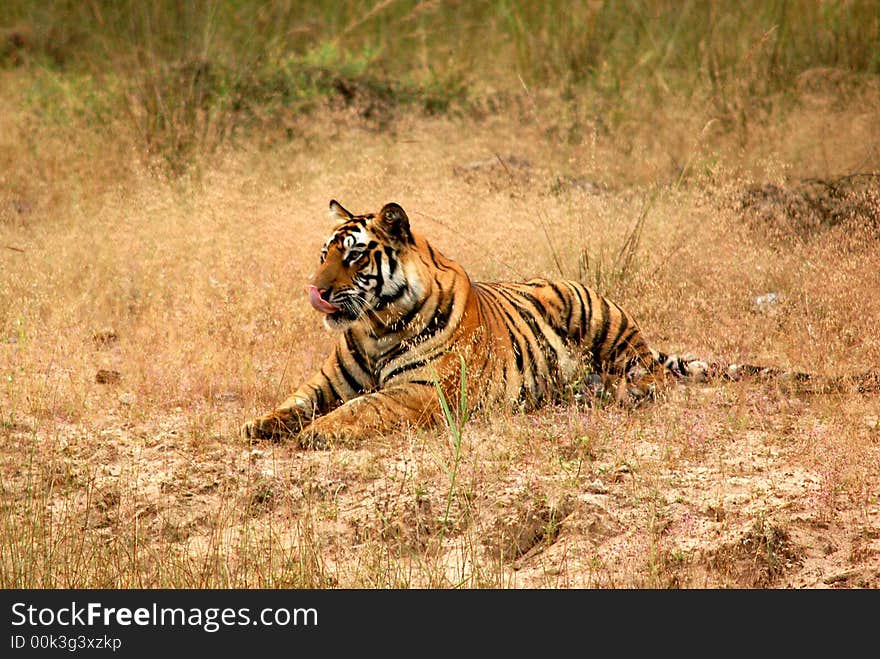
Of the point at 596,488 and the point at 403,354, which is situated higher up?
the point at 403,354

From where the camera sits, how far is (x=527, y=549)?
159 inches

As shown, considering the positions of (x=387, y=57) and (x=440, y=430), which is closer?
(x=440, y=430)

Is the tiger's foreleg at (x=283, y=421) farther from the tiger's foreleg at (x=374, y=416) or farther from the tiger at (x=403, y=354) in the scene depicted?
the tiger's foreleg at (x=374, y=416)

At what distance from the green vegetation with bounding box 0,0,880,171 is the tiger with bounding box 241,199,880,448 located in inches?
158

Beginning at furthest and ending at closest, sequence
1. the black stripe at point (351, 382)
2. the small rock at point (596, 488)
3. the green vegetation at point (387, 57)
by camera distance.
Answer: the green vegetation at point (387, 57), the black stripe at point (351, 382), the small rock at point (596, 488)

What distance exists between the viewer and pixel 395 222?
543 centimetres

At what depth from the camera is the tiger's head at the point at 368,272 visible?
5332 mm

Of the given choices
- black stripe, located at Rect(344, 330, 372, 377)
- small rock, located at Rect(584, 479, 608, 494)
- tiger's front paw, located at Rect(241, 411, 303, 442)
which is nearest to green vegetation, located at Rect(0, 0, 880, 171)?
black stripe, located at Rect(344, 330, 372, 377)

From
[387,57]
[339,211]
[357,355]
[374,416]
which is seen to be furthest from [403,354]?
[387,57]

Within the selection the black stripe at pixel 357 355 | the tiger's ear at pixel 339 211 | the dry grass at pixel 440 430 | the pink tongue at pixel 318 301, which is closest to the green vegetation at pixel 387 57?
the dry grass at pixel 440 430

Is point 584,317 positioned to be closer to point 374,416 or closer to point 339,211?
point 339,211

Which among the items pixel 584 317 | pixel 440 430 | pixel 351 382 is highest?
pixel 584 317

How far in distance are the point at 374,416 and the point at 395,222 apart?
0.91 m

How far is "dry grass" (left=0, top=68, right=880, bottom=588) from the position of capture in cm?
387
